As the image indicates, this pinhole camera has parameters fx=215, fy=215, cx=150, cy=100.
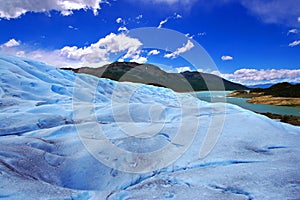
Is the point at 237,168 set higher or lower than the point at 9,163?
lower

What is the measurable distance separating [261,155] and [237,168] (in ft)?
2.84

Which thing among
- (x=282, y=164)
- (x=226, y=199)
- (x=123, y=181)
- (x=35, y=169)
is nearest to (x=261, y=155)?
(x=282, y=164)

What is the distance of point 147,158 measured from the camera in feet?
13.7

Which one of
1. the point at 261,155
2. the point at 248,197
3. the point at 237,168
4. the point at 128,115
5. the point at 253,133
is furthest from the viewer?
the point at 128,115

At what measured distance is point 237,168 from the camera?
351 cm

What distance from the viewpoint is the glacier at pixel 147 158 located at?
2.96m

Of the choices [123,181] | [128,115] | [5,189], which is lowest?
[123,181]

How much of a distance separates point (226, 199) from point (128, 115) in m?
5.01

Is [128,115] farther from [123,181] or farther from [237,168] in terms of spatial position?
[237,168]

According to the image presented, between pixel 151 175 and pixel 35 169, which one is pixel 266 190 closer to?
pixel 151 175

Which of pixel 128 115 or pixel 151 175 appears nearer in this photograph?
pixel 151 175

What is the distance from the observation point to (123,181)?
3590 mm

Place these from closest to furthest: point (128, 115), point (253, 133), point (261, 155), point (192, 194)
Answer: point (192, 194) < point (261, 155) < point (253, 133) < point (128, 115)

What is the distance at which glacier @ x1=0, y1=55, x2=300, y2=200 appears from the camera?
2.96 meters
